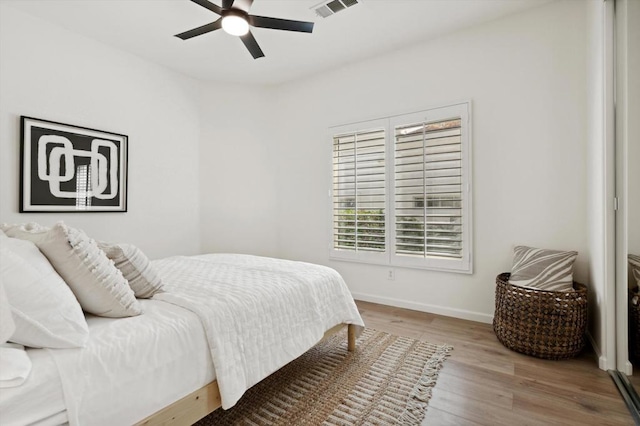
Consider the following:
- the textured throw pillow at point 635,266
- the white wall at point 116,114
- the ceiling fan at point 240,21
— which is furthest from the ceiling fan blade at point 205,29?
the textured throw pillow at point 635,266

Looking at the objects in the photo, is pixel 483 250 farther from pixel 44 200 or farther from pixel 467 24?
pixel 44 200

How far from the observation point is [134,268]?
1.60 meters

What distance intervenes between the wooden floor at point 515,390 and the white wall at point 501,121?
73 cm

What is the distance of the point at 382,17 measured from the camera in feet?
9.51

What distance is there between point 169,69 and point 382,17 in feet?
8.54

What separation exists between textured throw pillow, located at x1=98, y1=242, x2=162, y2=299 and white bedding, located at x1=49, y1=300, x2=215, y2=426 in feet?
0.54

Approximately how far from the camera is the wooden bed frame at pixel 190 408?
1221mm

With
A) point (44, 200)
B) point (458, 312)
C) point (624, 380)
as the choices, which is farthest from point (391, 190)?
point (44, 200)

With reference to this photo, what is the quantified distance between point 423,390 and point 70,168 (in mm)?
3487

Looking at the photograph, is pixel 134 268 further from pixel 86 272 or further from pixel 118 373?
pixel 118 373

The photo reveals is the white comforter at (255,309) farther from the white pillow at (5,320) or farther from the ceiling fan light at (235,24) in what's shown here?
the ceiling fan light at (235,24)

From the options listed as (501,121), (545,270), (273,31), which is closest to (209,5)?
(273,31)

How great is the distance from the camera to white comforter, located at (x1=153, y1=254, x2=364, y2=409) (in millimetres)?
1444

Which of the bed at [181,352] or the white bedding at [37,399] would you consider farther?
the bed at [181,352]
